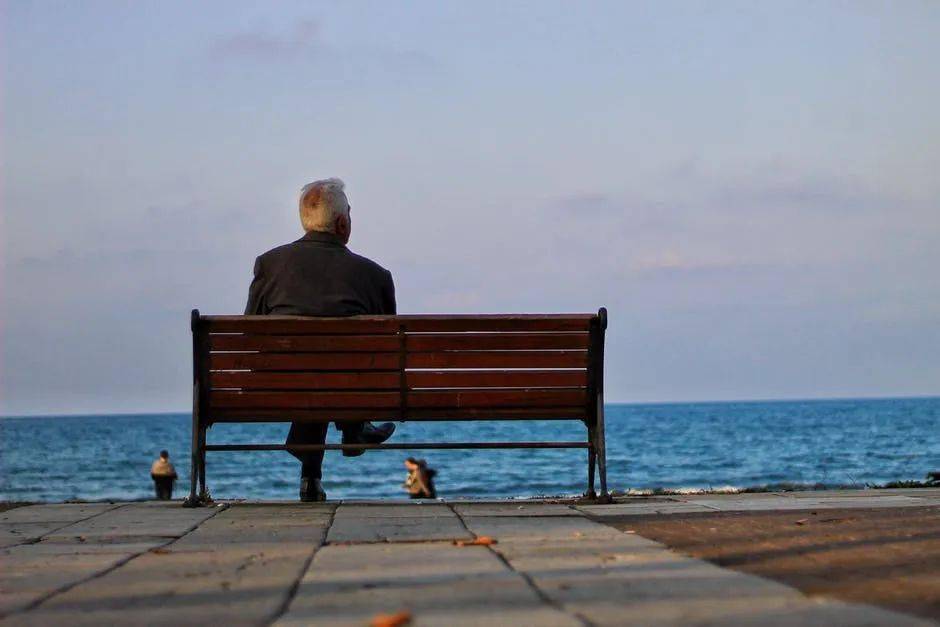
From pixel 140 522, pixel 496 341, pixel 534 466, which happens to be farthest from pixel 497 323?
pixel 534 466

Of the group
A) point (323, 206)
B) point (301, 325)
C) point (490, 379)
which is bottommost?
point (490, 379)

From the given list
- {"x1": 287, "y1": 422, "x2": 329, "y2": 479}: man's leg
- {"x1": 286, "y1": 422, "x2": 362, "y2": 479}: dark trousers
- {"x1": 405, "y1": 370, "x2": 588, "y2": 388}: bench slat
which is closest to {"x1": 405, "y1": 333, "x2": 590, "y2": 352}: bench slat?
{"x1": 405, "y1": 370, "x2": 588, "y2": 388}: bench slat

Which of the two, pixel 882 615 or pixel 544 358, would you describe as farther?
pixel 544 358

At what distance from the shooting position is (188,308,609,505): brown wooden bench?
6434 mm

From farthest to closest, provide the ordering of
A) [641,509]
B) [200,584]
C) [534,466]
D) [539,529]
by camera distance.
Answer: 1. [534,466]
2. [641,509]
3. [539,529]
4. [200,584]

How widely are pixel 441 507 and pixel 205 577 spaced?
103 inches

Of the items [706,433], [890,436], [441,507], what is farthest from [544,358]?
[706,433]

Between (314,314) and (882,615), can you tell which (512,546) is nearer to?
(882,615)

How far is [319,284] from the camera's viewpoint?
273 inches

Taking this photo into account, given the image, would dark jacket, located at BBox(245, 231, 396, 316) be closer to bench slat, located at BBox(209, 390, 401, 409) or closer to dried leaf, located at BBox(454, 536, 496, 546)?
bench slat, located at BBox(209, 390, 401, 409)

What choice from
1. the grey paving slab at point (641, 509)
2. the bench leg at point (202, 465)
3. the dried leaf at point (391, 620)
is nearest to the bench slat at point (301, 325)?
the bench leg at point (202, 465)

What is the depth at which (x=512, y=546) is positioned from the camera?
4.48 meters

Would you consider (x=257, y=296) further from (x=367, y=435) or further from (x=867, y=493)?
(x=867, y=493)

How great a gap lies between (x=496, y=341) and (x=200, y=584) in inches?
122
